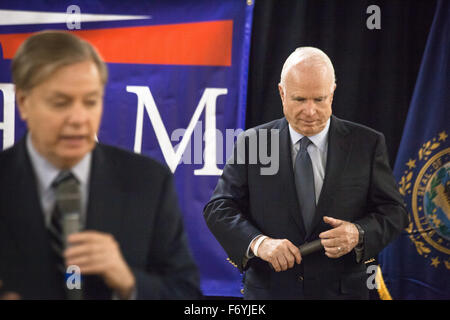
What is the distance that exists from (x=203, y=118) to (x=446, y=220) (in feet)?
4.32

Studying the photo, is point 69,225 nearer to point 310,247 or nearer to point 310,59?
point 310,247

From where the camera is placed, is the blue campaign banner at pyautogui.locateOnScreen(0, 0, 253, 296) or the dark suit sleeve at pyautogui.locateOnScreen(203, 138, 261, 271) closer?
the dark suit sleeve at pyautogui.locateOnScreen(203, 138, 261, 271)

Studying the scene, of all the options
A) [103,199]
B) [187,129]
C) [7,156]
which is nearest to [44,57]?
[7,156]

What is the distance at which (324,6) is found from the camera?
2990 millimetres

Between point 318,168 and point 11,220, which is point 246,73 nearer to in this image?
point 318,168

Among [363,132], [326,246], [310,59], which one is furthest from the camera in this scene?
[363,132]

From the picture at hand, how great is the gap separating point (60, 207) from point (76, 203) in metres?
0.04

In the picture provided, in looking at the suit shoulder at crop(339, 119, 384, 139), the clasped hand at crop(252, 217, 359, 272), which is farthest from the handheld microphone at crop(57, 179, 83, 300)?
the suit shoulder at crop(339, 119, 384, 139)

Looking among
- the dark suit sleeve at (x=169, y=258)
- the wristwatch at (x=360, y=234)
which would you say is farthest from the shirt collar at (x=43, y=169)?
the wristwatch at (x=360, y=234)

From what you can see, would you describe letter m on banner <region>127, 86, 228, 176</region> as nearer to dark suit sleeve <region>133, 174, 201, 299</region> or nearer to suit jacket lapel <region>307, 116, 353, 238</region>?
suit jacket lapel <region>307, 116, 353, 238</region>

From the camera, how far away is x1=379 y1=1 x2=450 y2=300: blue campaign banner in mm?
2814

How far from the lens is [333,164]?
207cm

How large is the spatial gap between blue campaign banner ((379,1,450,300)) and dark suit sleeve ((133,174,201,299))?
1.69 metres

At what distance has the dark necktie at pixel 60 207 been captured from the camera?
54.3 inches
